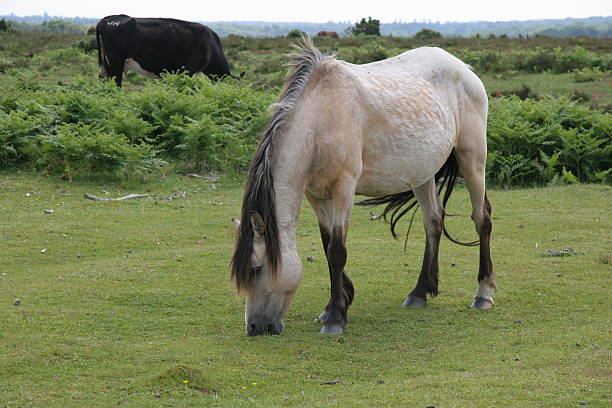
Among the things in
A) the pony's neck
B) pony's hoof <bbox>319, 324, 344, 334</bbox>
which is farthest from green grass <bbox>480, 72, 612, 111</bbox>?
the pony's neck

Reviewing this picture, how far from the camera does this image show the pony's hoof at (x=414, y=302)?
7.21 meters

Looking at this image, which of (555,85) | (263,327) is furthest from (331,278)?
(555,85)

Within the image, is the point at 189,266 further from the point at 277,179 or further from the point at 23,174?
the point at 23,174

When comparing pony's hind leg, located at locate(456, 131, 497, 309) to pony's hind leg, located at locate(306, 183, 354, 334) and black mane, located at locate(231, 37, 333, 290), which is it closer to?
pony's hind leg, located at locate(306, 183, 354, 334)

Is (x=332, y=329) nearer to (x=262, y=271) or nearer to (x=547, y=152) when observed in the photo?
(x=262, y=271)

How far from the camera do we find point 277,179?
592cm

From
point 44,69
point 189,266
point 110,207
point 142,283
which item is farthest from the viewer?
point 44,69

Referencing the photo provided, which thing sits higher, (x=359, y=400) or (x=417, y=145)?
(x=417, y=145)

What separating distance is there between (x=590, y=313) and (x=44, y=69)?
2348 centimetres

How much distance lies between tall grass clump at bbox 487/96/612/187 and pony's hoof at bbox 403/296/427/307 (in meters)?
6.15

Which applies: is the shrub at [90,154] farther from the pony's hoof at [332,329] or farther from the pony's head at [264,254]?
the pony's hoof at [332,329]

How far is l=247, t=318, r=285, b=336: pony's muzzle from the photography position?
6.02 meters

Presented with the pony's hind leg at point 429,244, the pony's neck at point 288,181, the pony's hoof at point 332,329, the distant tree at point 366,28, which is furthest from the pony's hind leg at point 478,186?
the distant tree at point 366,28

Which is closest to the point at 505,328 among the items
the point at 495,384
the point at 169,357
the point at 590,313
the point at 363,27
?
the point at 590,313
